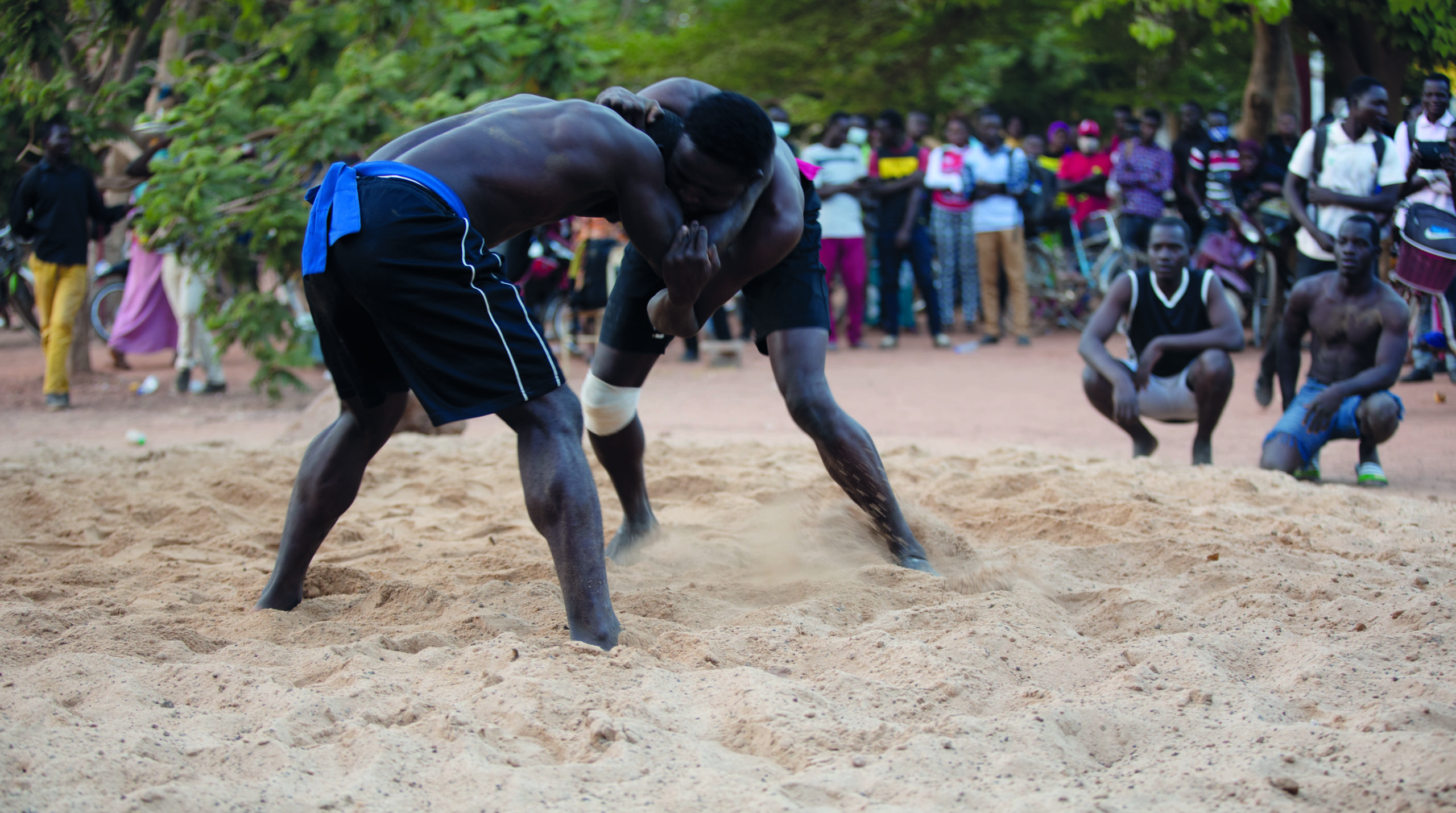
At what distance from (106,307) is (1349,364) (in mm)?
9956

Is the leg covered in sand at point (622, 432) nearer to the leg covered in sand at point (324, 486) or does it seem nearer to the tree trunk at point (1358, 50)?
the leg covered in sand at point (324, 486)

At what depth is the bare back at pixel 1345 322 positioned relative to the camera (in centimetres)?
473

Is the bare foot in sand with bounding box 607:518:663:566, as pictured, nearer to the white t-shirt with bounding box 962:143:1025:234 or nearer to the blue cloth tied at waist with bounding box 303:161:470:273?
the blue cloth tied at waist with bounding box 303:161:470:273

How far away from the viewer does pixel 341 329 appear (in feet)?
8.34

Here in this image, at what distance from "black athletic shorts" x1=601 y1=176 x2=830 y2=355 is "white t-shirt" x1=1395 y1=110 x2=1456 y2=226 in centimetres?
381

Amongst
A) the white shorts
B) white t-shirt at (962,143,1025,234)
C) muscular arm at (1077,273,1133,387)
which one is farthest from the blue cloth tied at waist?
white t-shirt at (962,143,1025,234)

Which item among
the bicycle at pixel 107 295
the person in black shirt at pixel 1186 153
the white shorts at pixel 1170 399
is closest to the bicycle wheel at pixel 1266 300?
the person in black shirt at pixel 1186 153

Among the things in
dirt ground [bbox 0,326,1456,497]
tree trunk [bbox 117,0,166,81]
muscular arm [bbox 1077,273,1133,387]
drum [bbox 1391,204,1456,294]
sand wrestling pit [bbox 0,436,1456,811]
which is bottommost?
dirt ground [bbox 0,326,1456,497]

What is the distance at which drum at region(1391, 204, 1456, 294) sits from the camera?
5.16 m

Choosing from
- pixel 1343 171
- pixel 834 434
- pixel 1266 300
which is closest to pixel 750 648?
pixel 834 434

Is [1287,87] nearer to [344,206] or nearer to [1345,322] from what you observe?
[1345,322]

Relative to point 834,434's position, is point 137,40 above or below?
above

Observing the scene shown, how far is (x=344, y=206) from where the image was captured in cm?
241

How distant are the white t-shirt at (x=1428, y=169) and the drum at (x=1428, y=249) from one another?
0.42 ft
